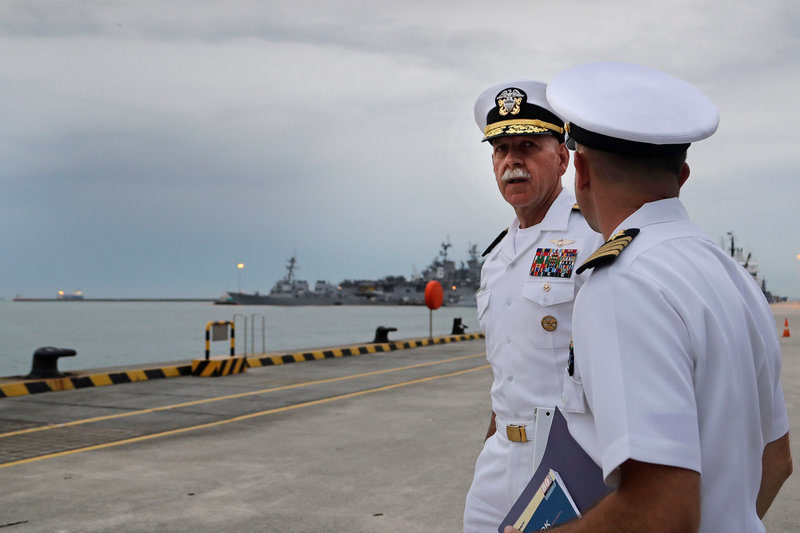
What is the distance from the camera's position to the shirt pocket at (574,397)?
1401 millimetres

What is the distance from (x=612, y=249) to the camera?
1300 mm

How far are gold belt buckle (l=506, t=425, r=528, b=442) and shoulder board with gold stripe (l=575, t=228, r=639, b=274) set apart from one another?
4.10 feet

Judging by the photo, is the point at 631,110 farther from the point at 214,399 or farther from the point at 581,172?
the point at 214,399

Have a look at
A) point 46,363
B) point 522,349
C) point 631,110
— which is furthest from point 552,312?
point 46,363

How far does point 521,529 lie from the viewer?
150 cm

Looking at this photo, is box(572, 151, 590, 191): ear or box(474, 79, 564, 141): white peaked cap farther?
box(474, 79, 564, 141): white peaked cap

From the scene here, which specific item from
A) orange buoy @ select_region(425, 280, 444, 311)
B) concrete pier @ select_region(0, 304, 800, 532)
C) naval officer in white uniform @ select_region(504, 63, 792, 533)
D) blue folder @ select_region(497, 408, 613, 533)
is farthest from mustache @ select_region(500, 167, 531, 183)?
orange buoy @ select_region(425, 280, 444, 311)

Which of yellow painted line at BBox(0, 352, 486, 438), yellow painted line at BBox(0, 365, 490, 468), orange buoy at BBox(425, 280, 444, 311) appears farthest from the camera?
orange buoy at BBox(425, 280, 444, 311)

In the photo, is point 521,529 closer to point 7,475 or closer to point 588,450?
point 588,450

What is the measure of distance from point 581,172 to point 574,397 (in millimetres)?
435

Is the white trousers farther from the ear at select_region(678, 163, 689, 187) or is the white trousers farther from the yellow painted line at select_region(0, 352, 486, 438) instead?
the yellow painted line at select_region(0, 352, 486, 438)

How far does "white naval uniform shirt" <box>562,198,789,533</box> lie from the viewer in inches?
46.2

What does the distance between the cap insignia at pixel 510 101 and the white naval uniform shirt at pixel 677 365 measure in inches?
65.0

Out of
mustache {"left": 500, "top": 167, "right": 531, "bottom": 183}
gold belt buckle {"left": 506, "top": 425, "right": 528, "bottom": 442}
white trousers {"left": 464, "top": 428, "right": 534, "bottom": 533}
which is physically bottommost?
white trousers {"left": 464, "top": 428, "right": 534, "bottom": 533}
